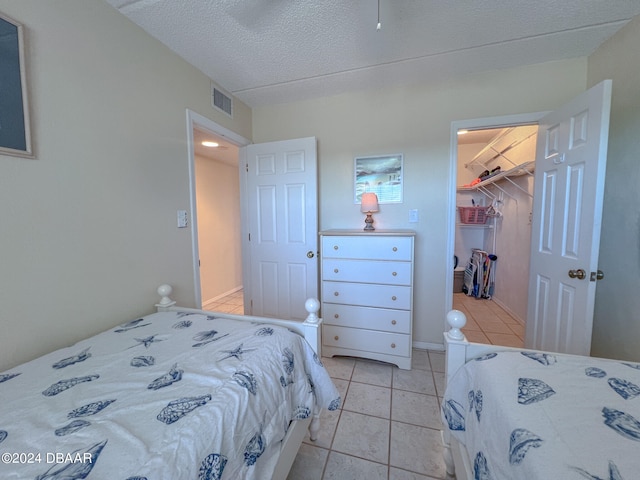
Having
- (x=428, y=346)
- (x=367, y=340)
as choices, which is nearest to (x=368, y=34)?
(x=367, y=340)

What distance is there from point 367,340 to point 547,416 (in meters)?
1.47

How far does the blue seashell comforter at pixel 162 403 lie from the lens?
20.9 inches

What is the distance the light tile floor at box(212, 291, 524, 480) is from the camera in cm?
120

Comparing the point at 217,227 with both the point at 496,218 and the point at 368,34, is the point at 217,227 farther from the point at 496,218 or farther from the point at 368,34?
the point at 496,218

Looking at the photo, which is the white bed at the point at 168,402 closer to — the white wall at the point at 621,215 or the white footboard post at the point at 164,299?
the white footboard post at the point at 164,299

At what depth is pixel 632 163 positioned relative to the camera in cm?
141

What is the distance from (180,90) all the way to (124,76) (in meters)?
0.40

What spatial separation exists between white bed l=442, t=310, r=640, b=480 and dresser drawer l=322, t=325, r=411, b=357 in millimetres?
909

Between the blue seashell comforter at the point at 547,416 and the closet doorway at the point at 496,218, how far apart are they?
1.74 metres

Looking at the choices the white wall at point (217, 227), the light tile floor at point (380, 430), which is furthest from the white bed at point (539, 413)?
the white wall at point (217, 227)

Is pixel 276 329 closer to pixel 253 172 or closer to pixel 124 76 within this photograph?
pixel 124 76

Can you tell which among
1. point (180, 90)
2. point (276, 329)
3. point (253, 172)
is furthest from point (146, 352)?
point (253, 172)

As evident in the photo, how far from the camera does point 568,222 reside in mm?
1499

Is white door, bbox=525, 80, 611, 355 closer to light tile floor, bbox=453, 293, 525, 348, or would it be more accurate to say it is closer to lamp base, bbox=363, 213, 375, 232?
light tile floor, bbox=453, 293, 525, 348
